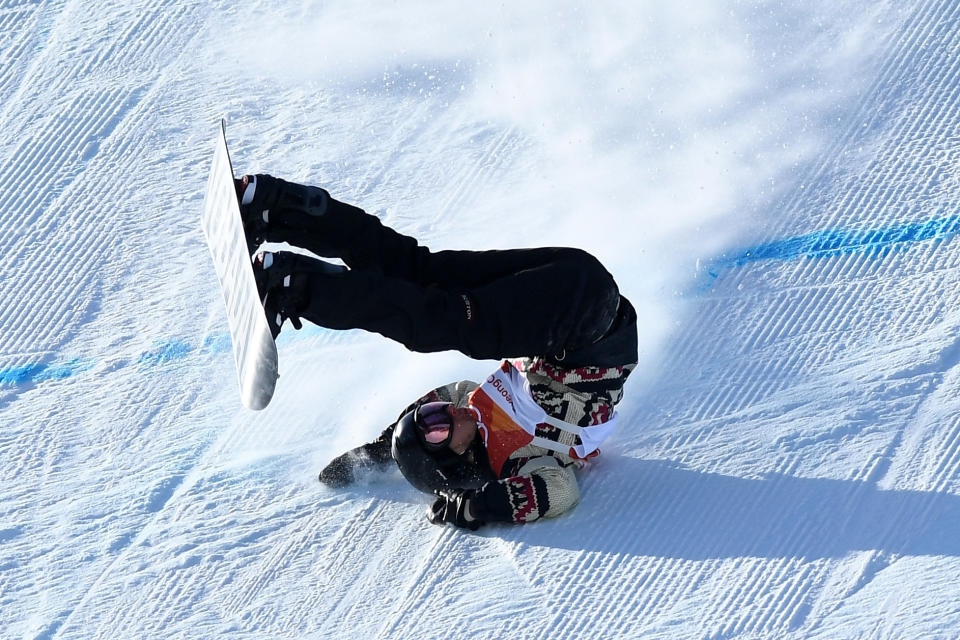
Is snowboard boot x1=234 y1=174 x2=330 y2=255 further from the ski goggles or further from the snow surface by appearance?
the snow surface

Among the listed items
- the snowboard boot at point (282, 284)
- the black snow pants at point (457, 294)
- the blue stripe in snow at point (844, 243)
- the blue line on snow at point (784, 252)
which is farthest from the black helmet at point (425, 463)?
the blue stripe in snow at point (844, 243)

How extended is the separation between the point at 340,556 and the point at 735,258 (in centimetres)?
168

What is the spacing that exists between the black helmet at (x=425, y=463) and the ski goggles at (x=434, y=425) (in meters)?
0.01

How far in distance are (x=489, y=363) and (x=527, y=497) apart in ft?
2.23

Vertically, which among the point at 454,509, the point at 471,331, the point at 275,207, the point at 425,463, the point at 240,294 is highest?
the point at 275,207

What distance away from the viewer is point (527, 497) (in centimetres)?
353

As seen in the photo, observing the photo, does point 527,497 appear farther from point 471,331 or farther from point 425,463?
point 471,331

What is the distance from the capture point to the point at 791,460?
11.9ft

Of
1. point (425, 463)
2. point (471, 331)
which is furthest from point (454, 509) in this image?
point (471, 331)

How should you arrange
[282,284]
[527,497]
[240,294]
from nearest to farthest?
[282,284]
[240,294]
[527,497]

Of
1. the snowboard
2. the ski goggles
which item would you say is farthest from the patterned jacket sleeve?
the snowboard

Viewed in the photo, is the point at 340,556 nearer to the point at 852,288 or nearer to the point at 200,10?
the point at 852,288

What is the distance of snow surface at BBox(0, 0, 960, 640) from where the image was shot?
343cm

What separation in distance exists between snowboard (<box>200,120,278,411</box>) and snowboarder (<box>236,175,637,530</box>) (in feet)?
0.14
